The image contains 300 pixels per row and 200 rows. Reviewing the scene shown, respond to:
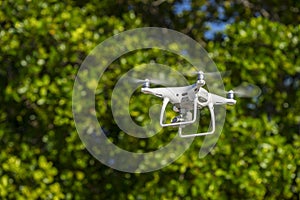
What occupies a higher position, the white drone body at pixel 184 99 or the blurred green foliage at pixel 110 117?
the white drone body at pixel 184 99

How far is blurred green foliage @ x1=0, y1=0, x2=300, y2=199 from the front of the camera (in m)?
5.34

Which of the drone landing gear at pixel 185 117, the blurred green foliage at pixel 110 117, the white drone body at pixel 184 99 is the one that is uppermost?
the white drone body at pixel 184 99

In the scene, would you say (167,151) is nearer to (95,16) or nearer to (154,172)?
(154,172)

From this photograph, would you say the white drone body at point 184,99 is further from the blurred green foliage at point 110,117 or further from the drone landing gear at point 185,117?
the blurred green foliage at point 110,117

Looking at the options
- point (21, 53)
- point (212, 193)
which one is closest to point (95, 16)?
point (21, 53)

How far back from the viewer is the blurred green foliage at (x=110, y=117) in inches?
210

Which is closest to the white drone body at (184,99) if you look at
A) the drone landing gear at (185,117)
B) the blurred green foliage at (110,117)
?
the drone landing gear at (185,117)

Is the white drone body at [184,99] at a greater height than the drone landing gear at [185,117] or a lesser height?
greater

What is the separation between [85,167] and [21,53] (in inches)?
46.0

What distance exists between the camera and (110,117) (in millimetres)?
5543

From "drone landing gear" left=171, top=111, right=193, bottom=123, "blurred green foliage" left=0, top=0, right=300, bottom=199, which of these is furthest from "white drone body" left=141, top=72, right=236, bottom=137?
"blurred green foliage" left=0, top=0, right=300, bottom=199

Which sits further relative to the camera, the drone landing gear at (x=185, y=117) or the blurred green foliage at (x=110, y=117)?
the blurred green foliage at (x=110, y=117)

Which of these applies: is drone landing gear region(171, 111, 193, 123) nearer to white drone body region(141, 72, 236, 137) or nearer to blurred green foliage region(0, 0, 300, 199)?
white drone body region(141, 72, 236, 137)

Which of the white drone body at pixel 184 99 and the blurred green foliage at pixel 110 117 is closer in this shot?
the white drone body at pixel 184 99
